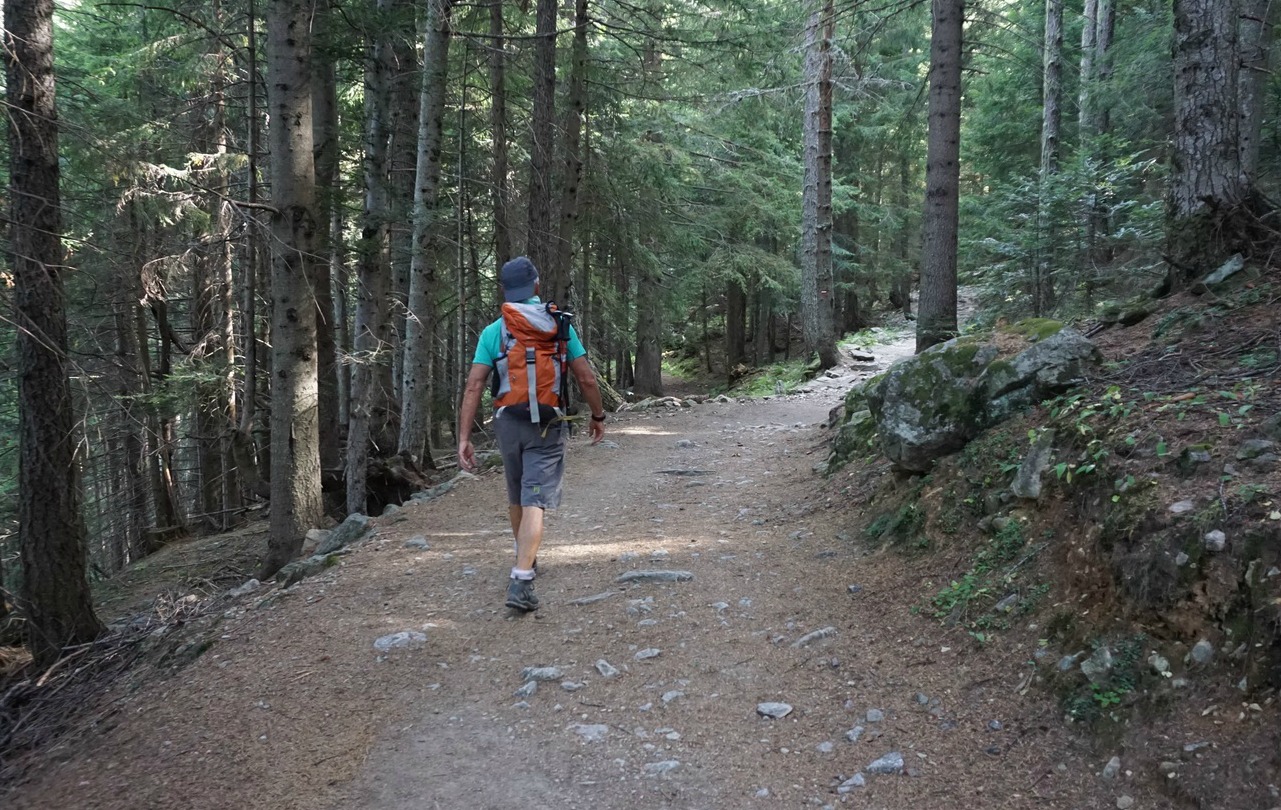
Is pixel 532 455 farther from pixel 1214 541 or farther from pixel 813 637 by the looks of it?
pixel 1214 541

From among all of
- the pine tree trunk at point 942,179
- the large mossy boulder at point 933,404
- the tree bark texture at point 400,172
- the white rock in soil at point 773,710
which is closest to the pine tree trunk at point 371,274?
the tree bark texture at point 400,172

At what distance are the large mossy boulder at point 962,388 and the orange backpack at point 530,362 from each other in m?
2.55

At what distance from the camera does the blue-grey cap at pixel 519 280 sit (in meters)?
4.80

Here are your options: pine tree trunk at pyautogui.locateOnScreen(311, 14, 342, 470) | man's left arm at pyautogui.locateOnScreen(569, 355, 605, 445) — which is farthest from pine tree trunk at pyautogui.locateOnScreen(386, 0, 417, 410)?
man's left arm at pyautogui.locateOnScreen(569, 355, 605, 445)

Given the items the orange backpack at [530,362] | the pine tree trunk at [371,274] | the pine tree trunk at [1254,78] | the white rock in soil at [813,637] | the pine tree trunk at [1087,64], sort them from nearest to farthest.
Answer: the white rock in soil at [813,637] → the orange backpack at [530,362] → the pine tree trunk at [1254,78] → the pine tree trunk at [371,274] → the pine tree trunk at [1087,64]

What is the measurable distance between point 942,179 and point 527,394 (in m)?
6.91

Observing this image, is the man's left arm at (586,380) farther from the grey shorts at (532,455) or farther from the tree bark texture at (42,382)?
the tree bark texture at (42,382)

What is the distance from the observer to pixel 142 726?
4086 millimetres

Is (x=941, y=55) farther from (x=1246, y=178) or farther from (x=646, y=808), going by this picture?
(x=646, y=808)

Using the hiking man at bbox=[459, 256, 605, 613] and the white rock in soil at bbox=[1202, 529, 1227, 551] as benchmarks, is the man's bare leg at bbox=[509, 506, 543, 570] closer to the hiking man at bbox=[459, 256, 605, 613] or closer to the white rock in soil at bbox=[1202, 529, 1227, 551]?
the hiking man at bbox=[459, 256, 605, 613]

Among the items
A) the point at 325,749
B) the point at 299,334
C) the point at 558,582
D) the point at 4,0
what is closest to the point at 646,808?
the point at 325,749

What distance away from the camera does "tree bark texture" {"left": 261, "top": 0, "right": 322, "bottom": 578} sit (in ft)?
20.9

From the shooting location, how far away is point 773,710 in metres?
3.51

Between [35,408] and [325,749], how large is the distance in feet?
14.6
